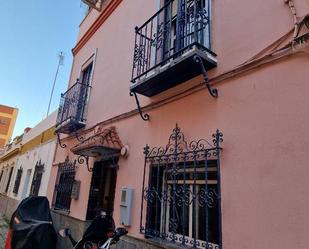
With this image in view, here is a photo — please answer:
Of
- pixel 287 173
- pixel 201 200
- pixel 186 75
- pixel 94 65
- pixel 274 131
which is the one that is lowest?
pixel 201 200

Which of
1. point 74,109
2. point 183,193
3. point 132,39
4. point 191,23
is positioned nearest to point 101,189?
point 74,109

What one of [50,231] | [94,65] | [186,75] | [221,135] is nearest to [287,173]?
[221,135]

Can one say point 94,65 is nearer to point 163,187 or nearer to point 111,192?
point 111,192

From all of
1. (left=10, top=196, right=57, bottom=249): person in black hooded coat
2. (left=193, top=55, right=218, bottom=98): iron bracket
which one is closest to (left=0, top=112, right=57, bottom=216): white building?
(left=10, top=196, right=57, bottom=249): person in black hooded coat

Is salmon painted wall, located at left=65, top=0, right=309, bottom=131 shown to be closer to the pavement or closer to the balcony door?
the balcony door

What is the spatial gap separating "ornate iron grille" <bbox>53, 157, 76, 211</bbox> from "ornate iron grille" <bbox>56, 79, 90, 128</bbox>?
1208 millimetres

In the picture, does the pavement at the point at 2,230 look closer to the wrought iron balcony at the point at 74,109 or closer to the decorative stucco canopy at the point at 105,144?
the wrought iron balcony at the point at 74,109

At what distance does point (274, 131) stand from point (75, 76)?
7917 mm

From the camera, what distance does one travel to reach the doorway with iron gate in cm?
577

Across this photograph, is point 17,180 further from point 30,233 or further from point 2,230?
point 30,233

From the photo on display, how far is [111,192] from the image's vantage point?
590cm

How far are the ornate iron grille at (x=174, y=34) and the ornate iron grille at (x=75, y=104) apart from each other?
2815 mm

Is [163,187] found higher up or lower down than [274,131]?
lower down

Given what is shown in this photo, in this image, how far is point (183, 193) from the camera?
10.9ft
